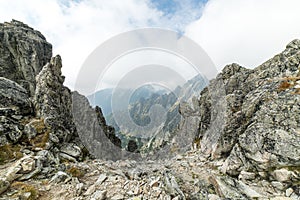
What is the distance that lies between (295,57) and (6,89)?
130 ft

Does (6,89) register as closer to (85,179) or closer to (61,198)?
(85,179)

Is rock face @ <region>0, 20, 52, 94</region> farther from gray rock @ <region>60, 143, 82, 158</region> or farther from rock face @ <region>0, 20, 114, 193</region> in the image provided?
gray rock @ <region>60, 143, 82, 158</region>

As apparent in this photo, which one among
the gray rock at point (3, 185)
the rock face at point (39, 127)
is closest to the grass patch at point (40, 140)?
the rock face at point (39, 127)

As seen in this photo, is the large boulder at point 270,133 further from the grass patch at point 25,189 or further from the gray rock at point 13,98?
the gray rock at point 13,98

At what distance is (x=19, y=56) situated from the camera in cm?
4288

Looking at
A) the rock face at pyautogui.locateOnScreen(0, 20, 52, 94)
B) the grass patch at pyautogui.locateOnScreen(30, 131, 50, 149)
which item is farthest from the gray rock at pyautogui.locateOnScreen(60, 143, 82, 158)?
the rock face at pyautogui.locateOnScreen(0, 20, 52, 94)

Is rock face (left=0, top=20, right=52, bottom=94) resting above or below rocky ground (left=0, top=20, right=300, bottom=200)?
above

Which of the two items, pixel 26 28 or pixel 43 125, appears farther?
pixel 26 28

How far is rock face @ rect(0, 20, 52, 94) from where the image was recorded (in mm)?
41188

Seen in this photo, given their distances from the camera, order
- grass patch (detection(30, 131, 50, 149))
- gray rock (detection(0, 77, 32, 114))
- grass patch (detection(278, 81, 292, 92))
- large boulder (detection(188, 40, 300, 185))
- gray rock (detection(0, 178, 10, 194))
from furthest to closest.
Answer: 1. gray rock (detection(0, 77, 32, 114))
2. grass patch (detection(30, 131, 50, 149))
3. grass patch (detection(278, 81, 292, 92))
4. large boulder (detection(188, 40, 300, 185))
5. gray rock (detection(0, 178, 10, 194))

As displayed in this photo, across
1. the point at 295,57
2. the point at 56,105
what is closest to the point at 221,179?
the point at 295,57

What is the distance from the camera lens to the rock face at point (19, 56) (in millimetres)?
41188

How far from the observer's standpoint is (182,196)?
1229cm

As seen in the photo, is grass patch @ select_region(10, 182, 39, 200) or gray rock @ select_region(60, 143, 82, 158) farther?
gray rock @ select_region(60, 143, 82, 158)
